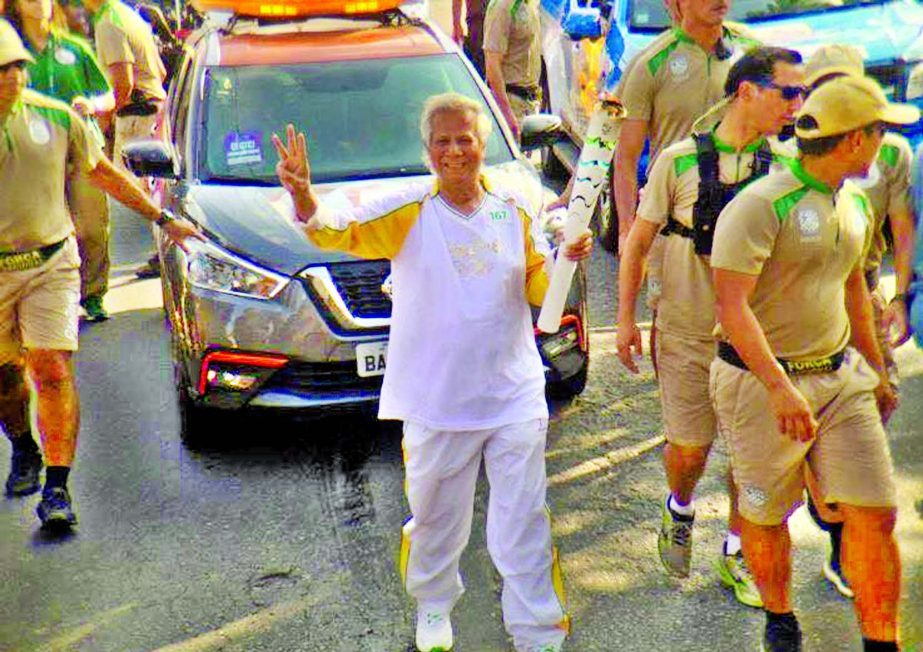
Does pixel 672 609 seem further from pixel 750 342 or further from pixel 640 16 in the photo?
pixel 640 16

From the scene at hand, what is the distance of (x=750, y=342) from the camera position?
12.7ft

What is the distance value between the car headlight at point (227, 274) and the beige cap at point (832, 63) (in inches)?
95.1

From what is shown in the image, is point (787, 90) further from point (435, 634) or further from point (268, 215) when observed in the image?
point (268, 215)

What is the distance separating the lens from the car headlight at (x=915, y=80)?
8.50 metres

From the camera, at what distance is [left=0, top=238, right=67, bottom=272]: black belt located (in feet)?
18.2

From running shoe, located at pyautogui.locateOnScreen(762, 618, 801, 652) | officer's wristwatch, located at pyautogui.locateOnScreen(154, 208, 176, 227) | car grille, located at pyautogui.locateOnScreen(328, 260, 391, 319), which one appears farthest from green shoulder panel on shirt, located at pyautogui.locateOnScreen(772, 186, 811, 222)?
officer's wristwatch, located at pyautogui.locateOnScreen(154, 208, 176, 227)

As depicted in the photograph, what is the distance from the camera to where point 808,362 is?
401 cm

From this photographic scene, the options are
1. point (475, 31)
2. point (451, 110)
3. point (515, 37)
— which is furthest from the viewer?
point (475, 31)

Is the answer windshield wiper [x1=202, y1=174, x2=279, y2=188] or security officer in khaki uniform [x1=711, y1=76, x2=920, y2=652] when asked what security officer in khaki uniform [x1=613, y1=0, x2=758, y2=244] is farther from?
windshield wiper [x1=202, y1=174, x2=279, y2=188]

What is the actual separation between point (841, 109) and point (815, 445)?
99cm

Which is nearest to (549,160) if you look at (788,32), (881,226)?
(788,32)

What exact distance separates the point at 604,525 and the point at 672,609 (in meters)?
0.77

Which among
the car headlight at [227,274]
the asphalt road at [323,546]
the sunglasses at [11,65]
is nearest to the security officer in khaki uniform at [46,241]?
the sunglasses at [11,65]

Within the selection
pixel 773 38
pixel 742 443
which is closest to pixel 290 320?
pixel 742 443
